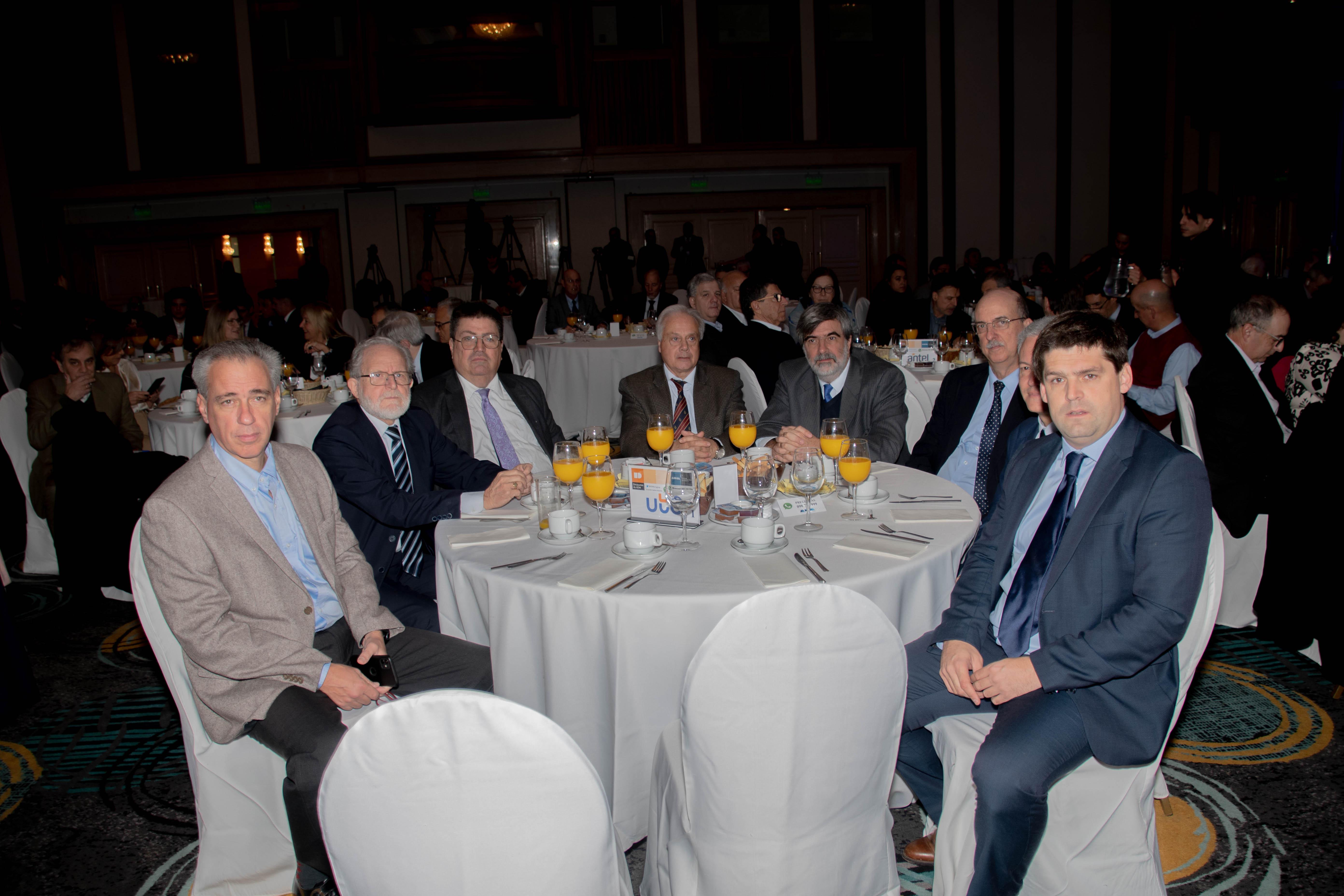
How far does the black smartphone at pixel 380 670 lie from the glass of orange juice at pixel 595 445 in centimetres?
72

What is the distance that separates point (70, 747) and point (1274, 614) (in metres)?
4.01

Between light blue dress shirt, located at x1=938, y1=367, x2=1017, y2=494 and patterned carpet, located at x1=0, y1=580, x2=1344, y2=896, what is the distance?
1025 millimetres

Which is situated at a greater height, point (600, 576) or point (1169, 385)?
point (1169, 385)

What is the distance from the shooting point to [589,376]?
7113 millimetres

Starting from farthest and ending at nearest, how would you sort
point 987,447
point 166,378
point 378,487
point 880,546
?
1. point 166,378
2. point 987,447
3. point 378,487
4. point 880,546

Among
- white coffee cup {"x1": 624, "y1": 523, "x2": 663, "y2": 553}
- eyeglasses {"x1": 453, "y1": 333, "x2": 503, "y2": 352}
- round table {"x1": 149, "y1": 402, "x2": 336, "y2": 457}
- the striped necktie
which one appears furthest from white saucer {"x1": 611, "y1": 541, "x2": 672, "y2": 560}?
round table {"x1": 149, "y1": 402, "x2": 336, "y2": 457}

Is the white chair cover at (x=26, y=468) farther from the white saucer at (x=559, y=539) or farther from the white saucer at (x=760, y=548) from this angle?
the white saucer at (x=760, y=548)

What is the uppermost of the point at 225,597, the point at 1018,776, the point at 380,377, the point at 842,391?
the point at 380,377

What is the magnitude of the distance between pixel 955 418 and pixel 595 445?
4.90ft

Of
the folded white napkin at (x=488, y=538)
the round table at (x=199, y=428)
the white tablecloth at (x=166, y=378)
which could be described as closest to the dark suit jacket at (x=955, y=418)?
the folded white napkin at (x=488, y=538)

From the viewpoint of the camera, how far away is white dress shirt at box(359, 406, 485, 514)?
254 centimetres

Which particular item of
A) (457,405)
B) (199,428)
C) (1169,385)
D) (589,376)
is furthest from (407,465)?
(589,376)

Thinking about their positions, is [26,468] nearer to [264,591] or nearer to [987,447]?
[264,591]

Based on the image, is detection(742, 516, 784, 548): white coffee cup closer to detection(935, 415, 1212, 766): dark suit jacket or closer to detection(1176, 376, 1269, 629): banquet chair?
detection(935, 415, 1212, 766): dark suit jacket
